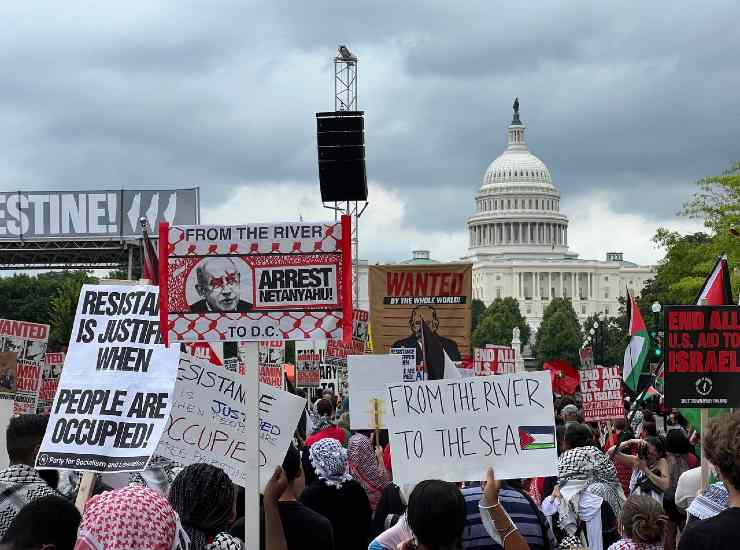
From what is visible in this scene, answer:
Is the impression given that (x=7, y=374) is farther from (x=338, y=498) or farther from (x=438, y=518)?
(x=438, y=518)

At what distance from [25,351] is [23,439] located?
610 centimetres

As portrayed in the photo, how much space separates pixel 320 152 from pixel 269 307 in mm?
15515

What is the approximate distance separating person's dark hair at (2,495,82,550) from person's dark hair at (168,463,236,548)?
791 mm

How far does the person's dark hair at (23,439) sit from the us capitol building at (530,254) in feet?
544

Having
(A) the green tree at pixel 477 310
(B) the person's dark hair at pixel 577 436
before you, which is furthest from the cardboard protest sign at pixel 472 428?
(A) the green tree at pixel 477 310

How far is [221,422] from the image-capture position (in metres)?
7.00

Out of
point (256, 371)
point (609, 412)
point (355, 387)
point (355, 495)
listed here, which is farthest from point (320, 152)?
point (256, 371)

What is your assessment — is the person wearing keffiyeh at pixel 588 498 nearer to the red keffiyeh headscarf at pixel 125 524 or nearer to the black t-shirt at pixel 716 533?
the black t-shirt at pixel 716 533

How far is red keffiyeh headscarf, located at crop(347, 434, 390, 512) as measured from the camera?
945cm

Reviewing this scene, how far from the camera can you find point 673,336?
26.1 feet

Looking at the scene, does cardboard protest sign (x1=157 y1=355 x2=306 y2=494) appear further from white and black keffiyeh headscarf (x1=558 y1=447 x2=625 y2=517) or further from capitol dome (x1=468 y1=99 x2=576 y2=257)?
capitol dome (x1=468 y1=99 x2=576 y2=257)

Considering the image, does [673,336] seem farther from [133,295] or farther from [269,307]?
[133,295]

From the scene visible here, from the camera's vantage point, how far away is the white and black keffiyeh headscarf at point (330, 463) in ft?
26.6

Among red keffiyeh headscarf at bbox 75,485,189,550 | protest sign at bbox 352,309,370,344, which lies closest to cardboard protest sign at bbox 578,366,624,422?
protest sign at bbox 352,309,370,344
